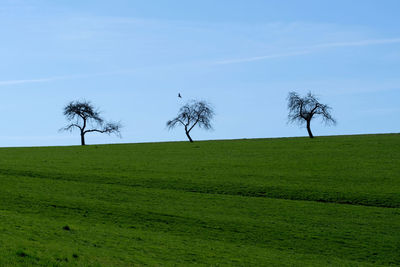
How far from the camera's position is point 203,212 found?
28797 mm

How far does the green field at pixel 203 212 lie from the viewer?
20.0 metres

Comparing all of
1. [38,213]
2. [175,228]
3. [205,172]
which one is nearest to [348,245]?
[175,228]

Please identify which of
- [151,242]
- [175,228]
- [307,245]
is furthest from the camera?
[175,228]

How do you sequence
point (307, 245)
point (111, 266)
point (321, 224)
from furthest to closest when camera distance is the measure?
1. point (321, 224)
2. point (307, 245)
3. point (111, 266)

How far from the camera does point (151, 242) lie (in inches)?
861

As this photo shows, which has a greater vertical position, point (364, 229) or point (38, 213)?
point (38, 213)

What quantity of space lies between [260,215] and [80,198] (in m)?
12.2

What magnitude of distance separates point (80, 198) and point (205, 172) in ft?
48.8

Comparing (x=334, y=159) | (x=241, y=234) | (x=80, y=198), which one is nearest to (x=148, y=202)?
(x=80, y=198)

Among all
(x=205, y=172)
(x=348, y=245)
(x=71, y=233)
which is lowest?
(x=348, y=245)

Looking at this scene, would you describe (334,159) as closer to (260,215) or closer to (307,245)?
(260,215)

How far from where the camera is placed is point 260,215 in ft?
94.0

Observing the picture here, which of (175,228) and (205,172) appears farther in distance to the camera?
(205,172)

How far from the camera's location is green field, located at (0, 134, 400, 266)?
2000cm
